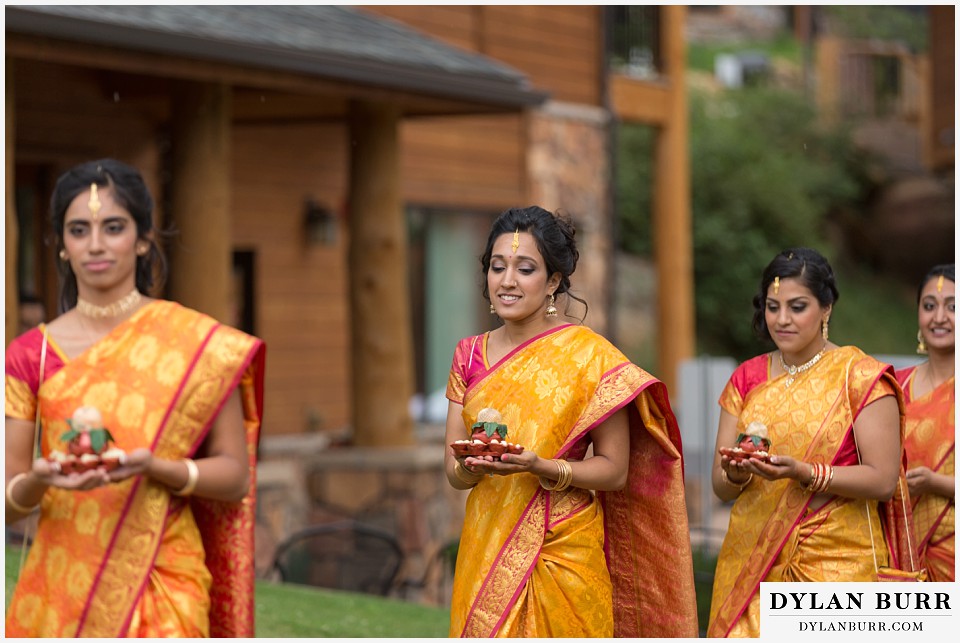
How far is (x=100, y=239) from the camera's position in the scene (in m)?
3.30

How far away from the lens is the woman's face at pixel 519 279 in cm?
383

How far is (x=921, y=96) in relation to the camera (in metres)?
29.4

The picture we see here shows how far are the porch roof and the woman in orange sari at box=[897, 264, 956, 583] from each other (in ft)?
15.2

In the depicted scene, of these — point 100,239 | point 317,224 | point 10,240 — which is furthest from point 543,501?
point 317,224

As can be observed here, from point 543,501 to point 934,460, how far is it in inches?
68.4

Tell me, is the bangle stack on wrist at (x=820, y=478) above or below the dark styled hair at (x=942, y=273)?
below

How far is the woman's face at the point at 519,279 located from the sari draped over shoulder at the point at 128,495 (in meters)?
0.74

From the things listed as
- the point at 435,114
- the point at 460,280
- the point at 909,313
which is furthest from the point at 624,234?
the point at 435,114

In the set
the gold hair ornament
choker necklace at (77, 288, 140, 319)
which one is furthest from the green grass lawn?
the gold hair ornament

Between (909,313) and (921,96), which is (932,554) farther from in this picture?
(921,96)

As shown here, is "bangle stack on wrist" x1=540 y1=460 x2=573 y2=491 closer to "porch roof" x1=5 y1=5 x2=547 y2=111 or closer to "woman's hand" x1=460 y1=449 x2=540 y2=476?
"woman's hand" x1=460 y1=449 x2=540 y2=476

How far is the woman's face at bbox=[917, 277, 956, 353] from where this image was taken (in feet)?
15.7

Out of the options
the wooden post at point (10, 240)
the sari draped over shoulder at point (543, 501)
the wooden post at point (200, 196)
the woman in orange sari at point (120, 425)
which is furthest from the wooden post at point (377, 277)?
the woman in orange sari at point (120, 425)

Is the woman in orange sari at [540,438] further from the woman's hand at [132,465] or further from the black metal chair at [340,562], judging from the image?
the black metal chair at [340,562]
